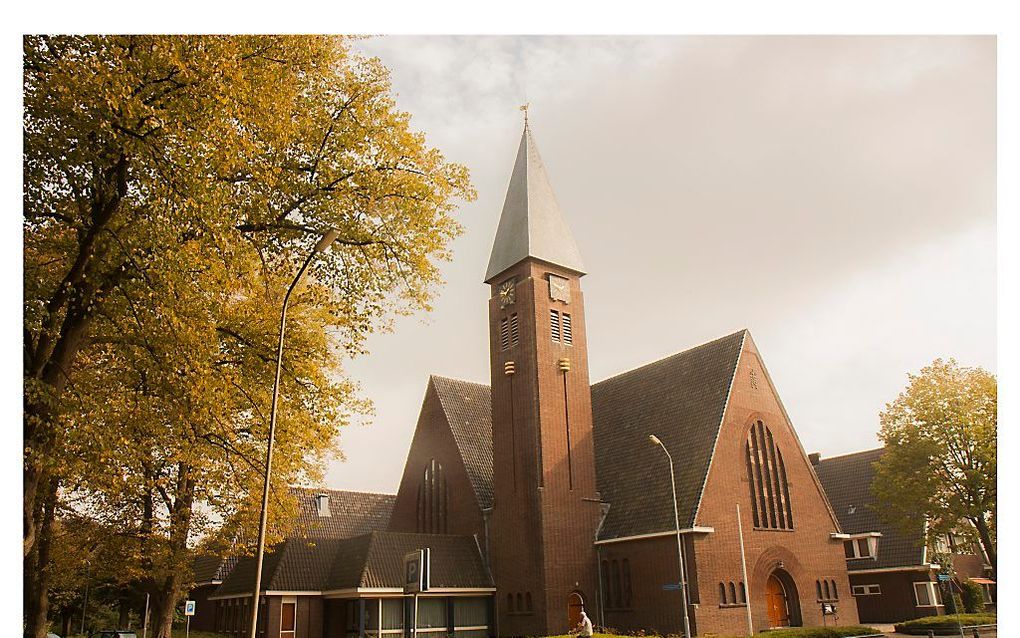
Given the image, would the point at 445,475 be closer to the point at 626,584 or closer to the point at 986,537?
the point at 626,584

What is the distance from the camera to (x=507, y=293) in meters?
32.4

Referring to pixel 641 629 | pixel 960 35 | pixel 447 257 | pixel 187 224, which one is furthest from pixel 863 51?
pixel 641 629

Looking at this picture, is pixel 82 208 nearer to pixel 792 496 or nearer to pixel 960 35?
pixel 960 35

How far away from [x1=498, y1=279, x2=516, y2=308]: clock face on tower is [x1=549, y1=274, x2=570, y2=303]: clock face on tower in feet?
5.40

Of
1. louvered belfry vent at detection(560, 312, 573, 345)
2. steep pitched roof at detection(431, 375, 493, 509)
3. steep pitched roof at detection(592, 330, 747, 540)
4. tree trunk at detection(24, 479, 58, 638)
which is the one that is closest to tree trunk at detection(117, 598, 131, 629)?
steep pitched roof at detection(431, 375, 493, 509)

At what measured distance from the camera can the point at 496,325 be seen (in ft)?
109

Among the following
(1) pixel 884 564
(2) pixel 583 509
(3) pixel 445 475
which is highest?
(3) pixel 445 475

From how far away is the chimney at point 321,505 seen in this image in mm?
41094

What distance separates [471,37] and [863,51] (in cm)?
734

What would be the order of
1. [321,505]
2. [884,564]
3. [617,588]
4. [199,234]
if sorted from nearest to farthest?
[199,234] → [617,588] → [884,564] → [321,505]

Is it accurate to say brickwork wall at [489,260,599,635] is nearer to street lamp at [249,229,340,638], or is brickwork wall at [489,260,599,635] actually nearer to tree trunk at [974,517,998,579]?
tree trunk at [974,517,998,579]

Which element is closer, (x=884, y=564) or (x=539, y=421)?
(x=539, y=421)

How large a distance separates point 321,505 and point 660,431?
19808 mm

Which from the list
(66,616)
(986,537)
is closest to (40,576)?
(986,537)
